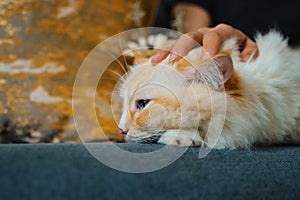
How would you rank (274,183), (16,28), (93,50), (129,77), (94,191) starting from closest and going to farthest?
1. (94,191)
2. (274,183)
3. (129,77)
4. (16,28)
5. (93,50)

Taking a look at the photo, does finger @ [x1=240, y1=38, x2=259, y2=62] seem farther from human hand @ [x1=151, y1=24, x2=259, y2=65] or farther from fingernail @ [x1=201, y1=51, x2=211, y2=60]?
fingernail @ [x1=201, y1=51, x2=211, y2=60]

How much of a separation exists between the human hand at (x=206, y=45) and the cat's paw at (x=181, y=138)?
167 millimetres

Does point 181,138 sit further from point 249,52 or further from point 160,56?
point 249,52

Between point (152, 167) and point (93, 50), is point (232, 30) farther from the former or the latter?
point (152, 167)

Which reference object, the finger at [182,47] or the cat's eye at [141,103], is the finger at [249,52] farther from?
the cat's eye at [141,103]

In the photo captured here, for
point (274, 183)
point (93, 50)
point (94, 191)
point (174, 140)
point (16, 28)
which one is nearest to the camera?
point (94, 191)

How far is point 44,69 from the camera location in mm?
1078

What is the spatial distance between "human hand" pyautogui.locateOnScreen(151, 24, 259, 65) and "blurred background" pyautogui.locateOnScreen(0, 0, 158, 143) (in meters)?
0.24

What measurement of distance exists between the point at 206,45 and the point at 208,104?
169mm

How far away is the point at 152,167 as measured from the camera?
0.58m

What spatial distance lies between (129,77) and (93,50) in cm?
31

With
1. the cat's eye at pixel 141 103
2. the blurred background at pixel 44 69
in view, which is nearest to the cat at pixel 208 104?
the cat's eye at pixel 141 103

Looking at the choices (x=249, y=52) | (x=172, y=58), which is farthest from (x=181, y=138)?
(x=249, y=52)

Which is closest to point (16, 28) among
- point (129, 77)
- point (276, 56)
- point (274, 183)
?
point (129, 77)
